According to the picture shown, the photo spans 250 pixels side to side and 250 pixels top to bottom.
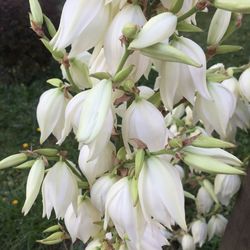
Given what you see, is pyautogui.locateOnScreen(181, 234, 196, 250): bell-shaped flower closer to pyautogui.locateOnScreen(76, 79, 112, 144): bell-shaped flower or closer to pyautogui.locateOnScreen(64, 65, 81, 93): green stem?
pyautogui.locateOnScreen(64, 65, 81, 93): green stem

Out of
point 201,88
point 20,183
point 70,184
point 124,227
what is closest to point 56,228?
point 70,184

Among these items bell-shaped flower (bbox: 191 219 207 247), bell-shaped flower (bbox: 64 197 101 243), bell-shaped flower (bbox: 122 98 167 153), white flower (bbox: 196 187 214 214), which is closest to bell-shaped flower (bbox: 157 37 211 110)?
bell-shaped flower (bbox: 122 98 167 153)

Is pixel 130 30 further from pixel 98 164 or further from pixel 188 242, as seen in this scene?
pixel 188 242

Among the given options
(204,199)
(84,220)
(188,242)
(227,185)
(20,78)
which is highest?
(84,220)

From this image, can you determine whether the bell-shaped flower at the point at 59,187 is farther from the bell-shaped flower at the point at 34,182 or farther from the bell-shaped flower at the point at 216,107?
the bell-shaped flower at the point at 216,107

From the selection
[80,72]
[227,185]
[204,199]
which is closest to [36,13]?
[80,72]

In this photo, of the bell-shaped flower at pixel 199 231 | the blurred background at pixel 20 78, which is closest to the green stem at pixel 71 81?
the bell-shaped flower at pixel 199 231
